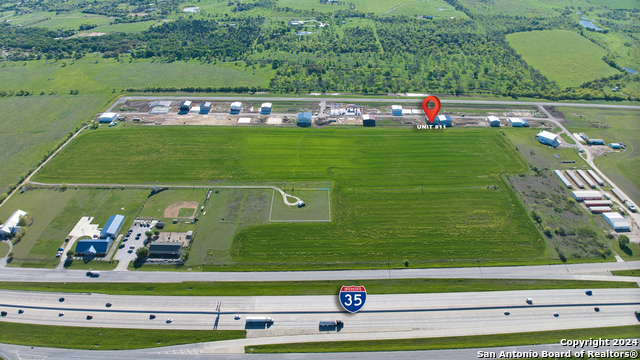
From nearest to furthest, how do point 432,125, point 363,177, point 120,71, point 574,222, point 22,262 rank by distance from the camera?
1. point 22,262
2. point 574,222
3. point 363,177
4. point 432,125
5. point 120,71

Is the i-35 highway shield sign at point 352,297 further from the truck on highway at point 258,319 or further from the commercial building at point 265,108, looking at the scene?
the commercial building at point 265,108

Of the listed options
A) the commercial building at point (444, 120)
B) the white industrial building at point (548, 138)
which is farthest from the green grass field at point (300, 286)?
the commercial building at point (444, 120)

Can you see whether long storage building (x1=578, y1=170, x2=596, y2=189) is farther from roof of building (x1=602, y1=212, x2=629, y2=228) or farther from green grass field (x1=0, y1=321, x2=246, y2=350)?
green grass field (x1=0, y1=321, x2=246, y2=350)

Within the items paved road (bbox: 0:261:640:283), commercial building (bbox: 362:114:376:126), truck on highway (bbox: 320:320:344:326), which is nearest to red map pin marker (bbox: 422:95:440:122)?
commercial building (bbox: 362:114:376:126)

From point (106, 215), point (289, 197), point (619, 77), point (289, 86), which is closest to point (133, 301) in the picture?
point (106, 215)

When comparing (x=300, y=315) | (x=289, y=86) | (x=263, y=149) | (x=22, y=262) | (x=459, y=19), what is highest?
(x=459, y=19)

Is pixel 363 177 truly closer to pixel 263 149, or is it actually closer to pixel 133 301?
pixel 263 149

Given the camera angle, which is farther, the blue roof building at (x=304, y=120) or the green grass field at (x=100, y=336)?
the blue roof building at (x=304, y=120)

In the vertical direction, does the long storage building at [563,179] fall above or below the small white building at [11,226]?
below
